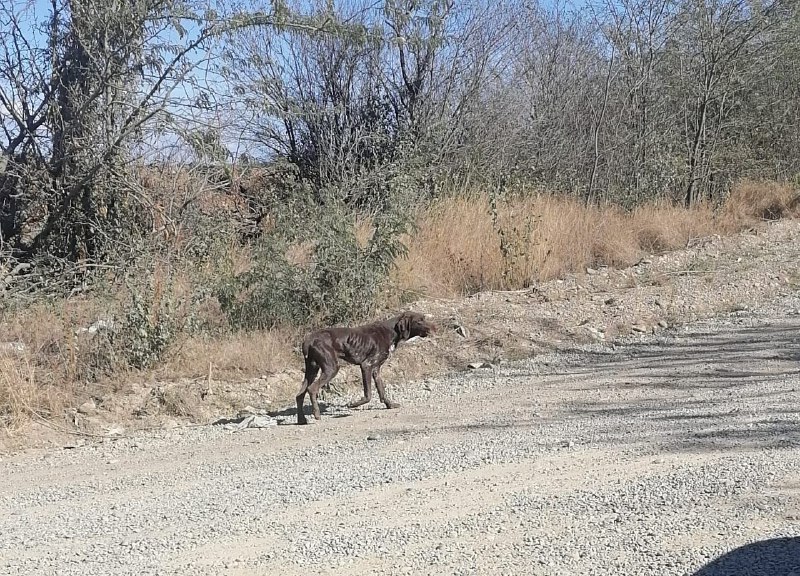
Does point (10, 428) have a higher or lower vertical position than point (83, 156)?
lower

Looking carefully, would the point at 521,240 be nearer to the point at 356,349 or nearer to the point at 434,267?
the point at 434,267

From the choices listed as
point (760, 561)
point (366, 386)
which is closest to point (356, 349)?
point (366, 386)

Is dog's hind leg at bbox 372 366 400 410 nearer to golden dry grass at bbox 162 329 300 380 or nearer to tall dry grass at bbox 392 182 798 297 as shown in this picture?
golden dry grass at bbox 162 329 300 380

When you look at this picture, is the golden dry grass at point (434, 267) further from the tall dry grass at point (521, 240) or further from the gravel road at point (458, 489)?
the gravel road at point (458, 489)

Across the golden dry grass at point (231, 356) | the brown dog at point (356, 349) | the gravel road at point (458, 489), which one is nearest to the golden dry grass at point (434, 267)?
the golden dry grass at point (231, 356)

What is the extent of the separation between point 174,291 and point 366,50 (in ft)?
29.2

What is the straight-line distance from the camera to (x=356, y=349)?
28.8ft

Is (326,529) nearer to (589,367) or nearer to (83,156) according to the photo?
(589,367)

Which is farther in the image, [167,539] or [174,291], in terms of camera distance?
[174,291]

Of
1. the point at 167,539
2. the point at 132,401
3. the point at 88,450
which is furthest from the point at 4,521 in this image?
the point at 132,401

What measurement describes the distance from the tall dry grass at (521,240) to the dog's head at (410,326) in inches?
140

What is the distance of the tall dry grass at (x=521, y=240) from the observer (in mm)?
14266

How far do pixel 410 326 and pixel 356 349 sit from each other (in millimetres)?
715

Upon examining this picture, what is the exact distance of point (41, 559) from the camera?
507 centimetres
